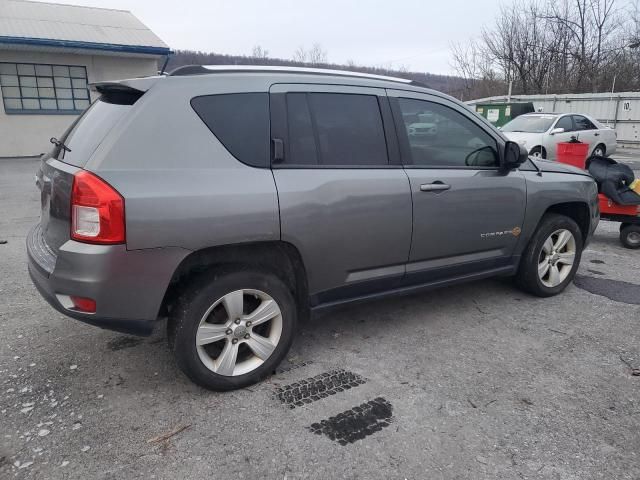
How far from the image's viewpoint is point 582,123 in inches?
559

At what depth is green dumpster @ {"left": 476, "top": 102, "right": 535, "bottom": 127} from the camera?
20.8 m

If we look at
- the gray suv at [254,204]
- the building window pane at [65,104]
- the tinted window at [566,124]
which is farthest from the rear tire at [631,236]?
the building window pane at [65,104]

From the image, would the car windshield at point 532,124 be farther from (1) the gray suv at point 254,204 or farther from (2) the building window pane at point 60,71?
(2) the building window pane at point 60,71

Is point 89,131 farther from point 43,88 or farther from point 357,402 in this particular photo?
point 43,88

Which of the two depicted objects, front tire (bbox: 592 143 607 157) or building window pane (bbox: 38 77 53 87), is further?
building window pane (bbox: 38 77 53 87)

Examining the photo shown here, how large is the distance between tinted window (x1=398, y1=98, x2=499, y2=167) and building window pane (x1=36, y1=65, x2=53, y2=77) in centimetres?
1636

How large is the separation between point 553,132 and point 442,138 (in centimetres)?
1081

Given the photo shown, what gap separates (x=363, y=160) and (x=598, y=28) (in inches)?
1474

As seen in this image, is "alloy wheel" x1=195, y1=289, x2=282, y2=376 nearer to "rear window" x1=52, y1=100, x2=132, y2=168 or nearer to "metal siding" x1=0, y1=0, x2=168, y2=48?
"rear window" x1=52, y1=100, x2=132, y2=168

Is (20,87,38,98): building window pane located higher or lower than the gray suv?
higher

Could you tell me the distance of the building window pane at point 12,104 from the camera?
15.7 meters

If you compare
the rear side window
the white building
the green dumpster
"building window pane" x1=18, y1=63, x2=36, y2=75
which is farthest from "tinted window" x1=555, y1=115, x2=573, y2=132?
"building window pane" x1=18, y1=63, x2=36, y2=75

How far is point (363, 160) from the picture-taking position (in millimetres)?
3283

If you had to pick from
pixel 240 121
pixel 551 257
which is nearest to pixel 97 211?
pixel 240 121
